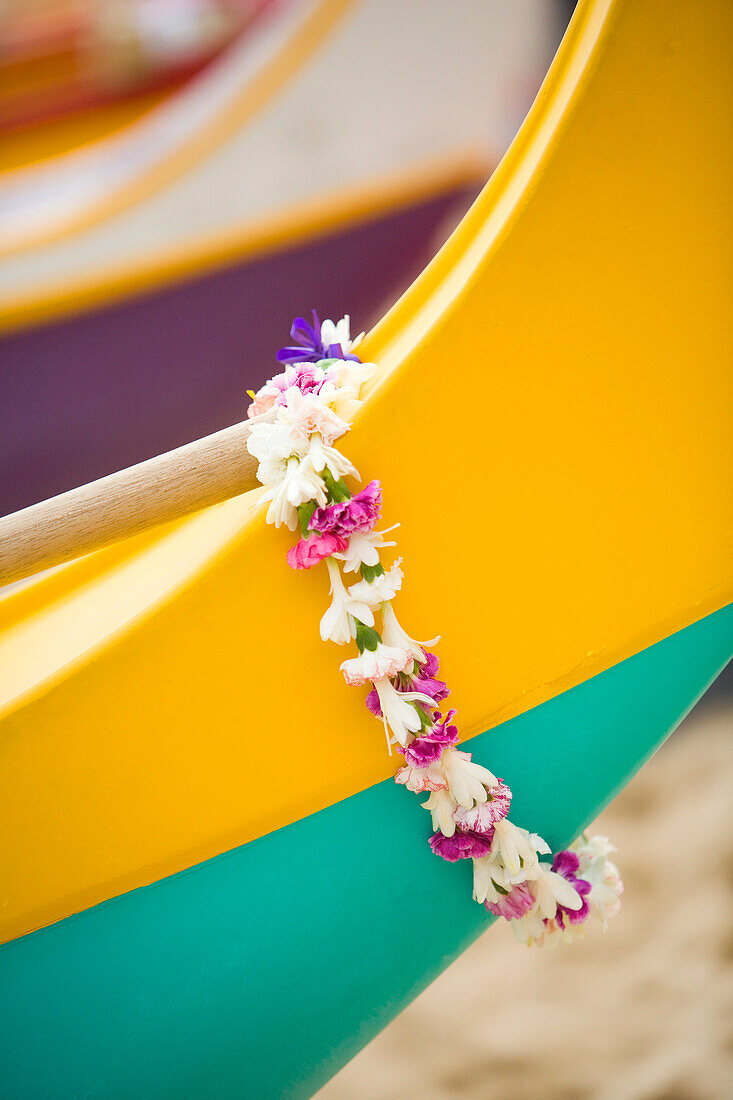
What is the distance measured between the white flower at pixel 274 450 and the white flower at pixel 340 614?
3.5 inches

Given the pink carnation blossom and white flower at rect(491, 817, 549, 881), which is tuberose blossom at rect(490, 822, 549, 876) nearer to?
white flower at rect(491, 817, 549, 881)

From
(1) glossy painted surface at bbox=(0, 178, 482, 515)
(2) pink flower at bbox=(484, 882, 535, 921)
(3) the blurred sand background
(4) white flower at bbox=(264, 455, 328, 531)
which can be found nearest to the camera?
(4) white flower at bbox=(264, 455, 328, 531)

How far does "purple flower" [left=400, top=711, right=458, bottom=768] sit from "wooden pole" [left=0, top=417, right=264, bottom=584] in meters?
0.29

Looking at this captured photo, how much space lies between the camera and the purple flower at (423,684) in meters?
0.75

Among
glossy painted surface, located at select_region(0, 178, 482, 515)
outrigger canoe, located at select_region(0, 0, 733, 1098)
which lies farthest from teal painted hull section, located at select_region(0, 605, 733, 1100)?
glossy painted surface, located at select_region(0, 178, 482, 515)

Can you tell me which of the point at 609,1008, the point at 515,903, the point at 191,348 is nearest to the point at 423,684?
the point at 515,903

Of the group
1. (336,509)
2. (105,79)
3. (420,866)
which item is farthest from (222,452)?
(105,79)

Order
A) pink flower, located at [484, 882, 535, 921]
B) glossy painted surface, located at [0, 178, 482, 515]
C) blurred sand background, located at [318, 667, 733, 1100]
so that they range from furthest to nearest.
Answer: glossy painted surface, located at [0, 178, 482, 515] → blurred sand background, located at [318, 667, 733, 1100] → pink flower, located at [484, 882, 535, 921]

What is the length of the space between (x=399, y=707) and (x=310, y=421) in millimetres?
263

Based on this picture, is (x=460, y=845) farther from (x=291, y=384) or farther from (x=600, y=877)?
(x=291, y=384)

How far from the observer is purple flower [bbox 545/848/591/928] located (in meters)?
0.84

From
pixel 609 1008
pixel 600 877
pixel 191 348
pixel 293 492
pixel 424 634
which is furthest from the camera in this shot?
pixel 191 348

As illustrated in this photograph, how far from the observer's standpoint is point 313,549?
0.72m

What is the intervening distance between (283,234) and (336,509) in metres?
2.65
